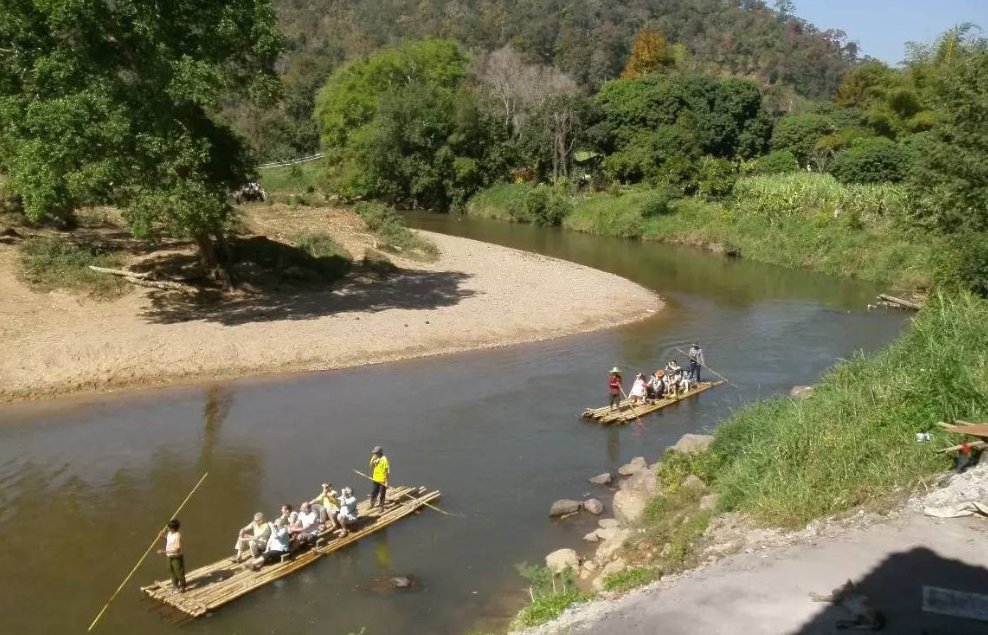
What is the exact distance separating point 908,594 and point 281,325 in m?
21.3

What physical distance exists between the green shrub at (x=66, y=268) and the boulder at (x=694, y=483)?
804 inches

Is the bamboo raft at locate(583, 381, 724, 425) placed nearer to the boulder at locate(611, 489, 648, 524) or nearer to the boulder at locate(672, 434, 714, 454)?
the boulder at locate(672, 434, 714, 454)

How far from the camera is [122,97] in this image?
24422 mm

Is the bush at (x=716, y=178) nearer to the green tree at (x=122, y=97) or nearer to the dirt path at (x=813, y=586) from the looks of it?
the green tree at (x=122, y=97)

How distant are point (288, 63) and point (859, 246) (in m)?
79.2

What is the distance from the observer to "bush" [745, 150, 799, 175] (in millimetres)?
61094

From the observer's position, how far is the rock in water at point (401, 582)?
14211 millimetres

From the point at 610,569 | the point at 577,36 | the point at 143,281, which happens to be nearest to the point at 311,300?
the point at 143,281

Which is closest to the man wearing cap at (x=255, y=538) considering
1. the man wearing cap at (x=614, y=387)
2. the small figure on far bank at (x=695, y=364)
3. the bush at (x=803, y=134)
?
the man wearing cap at (x=614, y=387)

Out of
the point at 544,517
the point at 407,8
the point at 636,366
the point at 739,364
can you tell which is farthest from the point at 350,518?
the point at 407,8

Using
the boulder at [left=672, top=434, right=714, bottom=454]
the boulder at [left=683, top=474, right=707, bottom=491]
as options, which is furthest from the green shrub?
the boulder at [left=683, top=474, right=707, bottom=491]

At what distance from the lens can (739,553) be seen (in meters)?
11.9

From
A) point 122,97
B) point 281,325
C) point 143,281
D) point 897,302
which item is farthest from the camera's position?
point 897,302

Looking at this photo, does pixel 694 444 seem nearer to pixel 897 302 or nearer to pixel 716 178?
pixel 897 302
